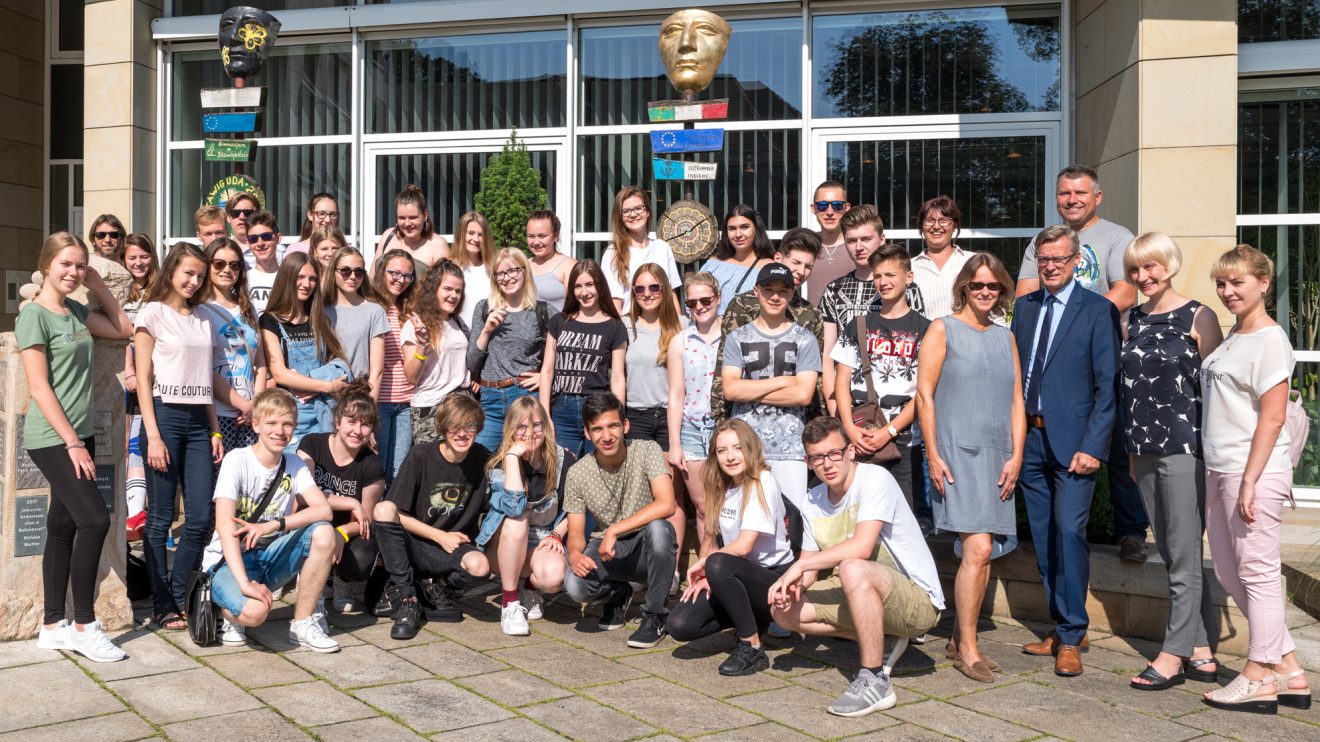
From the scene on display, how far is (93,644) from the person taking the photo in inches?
209

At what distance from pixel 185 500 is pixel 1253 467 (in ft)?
16.2

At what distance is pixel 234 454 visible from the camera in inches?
223

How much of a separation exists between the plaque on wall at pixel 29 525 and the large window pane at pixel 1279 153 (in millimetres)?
7982

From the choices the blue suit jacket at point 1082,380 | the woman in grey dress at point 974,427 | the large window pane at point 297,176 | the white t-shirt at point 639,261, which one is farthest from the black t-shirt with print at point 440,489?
the large window pane at point 297,176

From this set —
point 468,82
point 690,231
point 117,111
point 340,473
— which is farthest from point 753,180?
point 117,111

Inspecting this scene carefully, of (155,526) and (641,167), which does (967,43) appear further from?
(155,526)

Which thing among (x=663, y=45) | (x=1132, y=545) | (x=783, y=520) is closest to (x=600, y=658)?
(x=783, y=520)

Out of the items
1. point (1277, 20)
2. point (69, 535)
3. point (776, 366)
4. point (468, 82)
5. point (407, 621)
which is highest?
point (468, 82)

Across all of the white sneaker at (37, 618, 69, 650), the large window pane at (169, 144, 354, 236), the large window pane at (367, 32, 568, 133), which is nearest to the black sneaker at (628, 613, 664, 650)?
the white sneaker at (37, 618, 69, 650)

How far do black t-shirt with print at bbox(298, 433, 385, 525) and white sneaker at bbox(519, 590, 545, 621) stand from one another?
103cm

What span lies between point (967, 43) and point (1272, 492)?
6010mm

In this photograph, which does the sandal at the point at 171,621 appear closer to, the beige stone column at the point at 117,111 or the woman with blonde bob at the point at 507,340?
the woman with blonde bob at the point at 507,340

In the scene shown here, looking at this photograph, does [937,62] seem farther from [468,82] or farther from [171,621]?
[171,621]

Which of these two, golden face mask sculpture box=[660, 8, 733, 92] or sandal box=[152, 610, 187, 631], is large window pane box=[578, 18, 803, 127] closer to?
golden face mask sculpture box=[660, 8, 733, 92]
